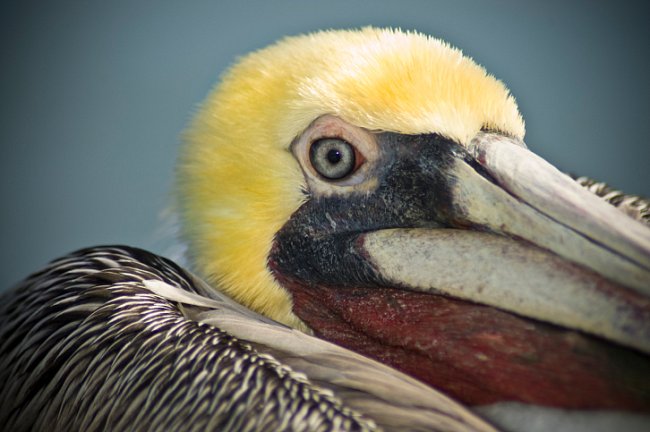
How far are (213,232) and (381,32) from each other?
0.35m

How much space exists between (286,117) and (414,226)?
0.21 meters

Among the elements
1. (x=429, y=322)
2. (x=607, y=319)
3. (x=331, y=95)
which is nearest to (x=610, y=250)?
(x=607, y=319)

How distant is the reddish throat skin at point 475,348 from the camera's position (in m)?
0.64

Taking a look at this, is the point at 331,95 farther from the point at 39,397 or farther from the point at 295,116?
the point at 39,397

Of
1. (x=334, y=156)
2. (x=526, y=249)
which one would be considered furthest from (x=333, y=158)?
(x=526, y=249)

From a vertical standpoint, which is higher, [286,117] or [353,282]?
[286,117]

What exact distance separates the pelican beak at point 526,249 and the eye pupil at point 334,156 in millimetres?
100

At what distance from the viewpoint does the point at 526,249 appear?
0.71 metres

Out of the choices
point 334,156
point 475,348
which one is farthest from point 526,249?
point 334,156

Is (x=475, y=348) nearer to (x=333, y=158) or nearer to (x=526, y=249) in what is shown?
(x=526, y=249)

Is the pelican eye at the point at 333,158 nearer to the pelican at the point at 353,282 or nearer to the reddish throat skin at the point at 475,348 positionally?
the pelican at the point at 353,282

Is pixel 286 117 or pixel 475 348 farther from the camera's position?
pixel 286 117

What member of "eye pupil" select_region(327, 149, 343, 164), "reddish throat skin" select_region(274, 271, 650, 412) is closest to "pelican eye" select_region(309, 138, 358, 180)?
"eye pupil" select_region(327, 149, 343, 164)

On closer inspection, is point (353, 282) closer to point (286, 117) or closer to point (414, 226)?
point (414, 226)
